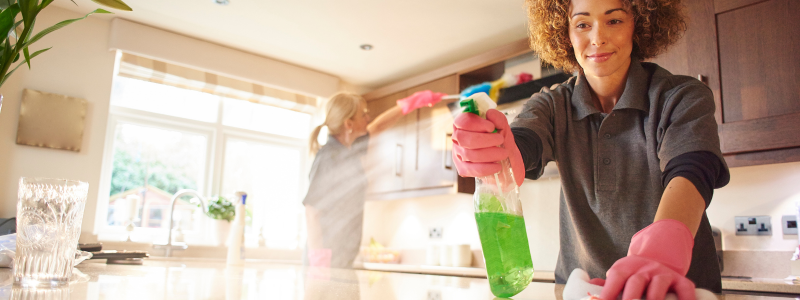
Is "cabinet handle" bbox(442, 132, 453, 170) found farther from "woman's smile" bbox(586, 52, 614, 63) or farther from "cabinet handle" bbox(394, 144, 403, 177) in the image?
"woman's smile" bbox(586, 52, 614, 63)

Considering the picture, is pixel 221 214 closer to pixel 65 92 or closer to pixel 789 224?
pixel 65 92

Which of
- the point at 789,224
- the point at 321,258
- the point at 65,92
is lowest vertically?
the point at 321,258

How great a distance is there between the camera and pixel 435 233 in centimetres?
400

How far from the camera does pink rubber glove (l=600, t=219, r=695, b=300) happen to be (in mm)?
521

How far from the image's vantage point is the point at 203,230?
3.89 metres

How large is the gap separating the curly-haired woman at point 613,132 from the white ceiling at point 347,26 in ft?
6.61

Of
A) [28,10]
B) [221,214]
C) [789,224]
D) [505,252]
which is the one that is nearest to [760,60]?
[789,224]

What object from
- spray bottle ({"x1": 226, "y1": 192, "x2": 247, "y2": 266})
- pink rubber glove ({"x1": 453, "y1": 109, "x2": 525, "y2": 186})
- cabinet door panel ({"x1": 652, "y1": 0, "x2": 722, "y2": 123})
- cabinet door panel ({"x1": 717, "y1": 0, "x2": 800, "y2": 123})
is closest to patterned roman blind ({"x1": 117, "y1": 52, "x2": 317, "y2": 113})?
spray bottle ({"x1": 226, "y1": 192, "x2": 247, "y2": 266})

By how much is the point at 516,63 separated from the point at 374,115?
143 centimetres

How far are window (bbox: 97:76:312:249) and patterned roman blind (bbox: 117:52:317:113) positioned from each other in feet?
0.43

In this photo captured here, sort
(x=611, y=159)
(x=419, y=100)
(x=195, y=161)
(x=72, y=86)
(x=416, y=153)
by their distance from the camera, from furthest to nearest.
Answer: (x=195, y=161) < (x=416, y=153) < (x=72, y=86) < (x=419, y=100) < (x=611, y=159)

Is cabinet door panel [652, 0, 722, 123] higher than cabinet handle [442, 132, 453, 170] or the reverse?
higher

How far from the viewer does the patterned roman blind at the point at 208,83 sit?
11.8 feet

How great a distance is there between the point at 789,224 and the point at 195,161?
3672mm
